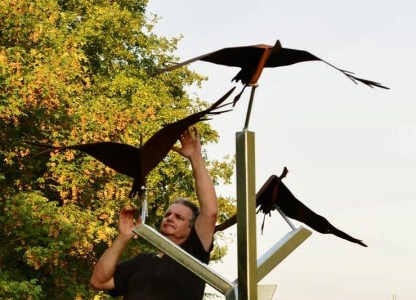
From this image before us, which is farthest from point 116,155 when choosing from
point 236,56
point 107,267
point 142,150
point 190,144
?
point 107,267

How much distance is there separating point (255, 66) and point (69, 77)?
15.4 metres

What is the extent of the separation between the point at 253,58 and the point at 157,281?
6.02ft

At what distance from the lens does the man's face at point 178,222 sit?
4.08 m

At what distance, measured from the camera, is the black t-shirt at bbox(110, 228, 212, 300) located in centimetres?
403

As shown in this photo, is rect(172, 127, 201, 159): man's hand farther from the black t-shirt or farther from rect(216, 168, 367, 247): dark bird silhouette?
the black t-shirt

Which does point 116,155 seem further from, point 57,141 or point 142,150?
point 57,141

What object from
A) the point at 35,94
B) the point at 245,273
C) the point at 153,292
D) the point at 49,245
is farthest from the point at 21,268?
the point at 245,273

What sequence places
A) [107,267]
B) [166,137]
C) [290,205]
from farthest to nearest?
[107,267]
[290,205]
[166,137]

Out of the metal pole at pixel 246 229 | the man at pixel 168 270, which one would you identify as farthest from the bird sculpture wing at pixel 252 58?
the man at pixel 168 270

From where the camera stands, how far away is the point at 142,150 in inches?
102

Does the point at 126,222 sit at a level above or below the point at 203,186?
below

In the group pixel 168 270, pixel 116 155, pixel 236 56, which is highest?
pixel 236 56

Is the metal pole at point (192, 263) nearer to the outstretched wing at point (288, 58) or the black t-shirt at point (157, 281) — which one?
the outstretched wing at point (288, 58)

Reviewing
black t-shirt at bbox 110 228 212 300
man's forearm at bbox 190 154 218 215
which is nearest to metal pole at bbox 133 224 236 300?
man's forearm at bbox 190 154 218 215
